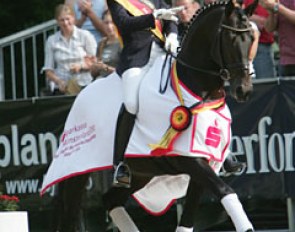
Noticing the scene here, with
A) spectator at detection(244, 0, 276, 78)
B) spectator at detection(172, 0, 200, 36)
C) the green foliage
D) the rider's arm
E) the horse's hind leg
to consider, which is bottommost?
the horse's hind leg

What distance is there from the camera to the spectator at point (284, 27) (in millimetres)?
13031

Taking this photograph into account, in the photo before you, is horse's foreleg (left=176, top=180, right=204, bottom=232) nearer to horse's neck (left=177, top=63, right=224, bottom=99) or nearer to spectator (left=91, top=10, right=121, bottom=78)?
horse's neck (left=177, top=63, right=224, bottom=99)

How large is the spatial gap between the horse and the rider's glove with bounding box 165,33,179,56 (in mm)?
118

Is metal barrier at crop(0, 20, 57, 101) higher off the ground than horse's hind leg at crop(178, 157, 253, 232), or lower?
higher

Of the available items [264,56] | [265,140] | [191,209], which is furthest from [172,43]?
[264,56]

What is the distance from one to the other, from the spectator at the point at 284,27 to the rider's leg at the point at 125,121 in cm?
261

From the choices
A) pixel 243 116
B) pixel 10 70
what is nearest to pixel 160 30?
pixel 243 116

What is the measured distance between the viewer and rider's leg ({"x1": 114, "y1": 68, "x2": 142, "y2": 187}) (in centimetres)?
1091

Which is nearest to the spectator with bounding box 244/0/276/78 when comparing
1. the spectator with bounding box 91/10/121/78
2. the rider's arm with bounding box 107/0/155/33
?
the spectator with bounding box 91/10/121/78

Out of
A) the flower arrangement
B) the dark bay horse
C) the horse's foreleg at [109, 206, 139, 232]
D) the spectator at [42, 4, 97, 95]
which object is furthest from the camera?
the spectator at [42, 4, 97, 95]

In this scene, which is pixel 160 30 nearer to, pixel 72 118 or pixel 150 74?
pixel 150 74

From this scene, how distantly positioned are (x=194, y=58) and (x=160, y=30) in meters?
0.73

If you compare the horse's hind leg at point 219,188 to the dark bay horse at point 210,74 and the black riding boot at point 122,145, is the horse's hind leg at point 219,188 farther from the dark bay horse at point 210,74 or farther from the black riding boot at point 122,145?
the black riding boot at point 122,145

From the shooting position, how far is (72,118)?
11992mm
